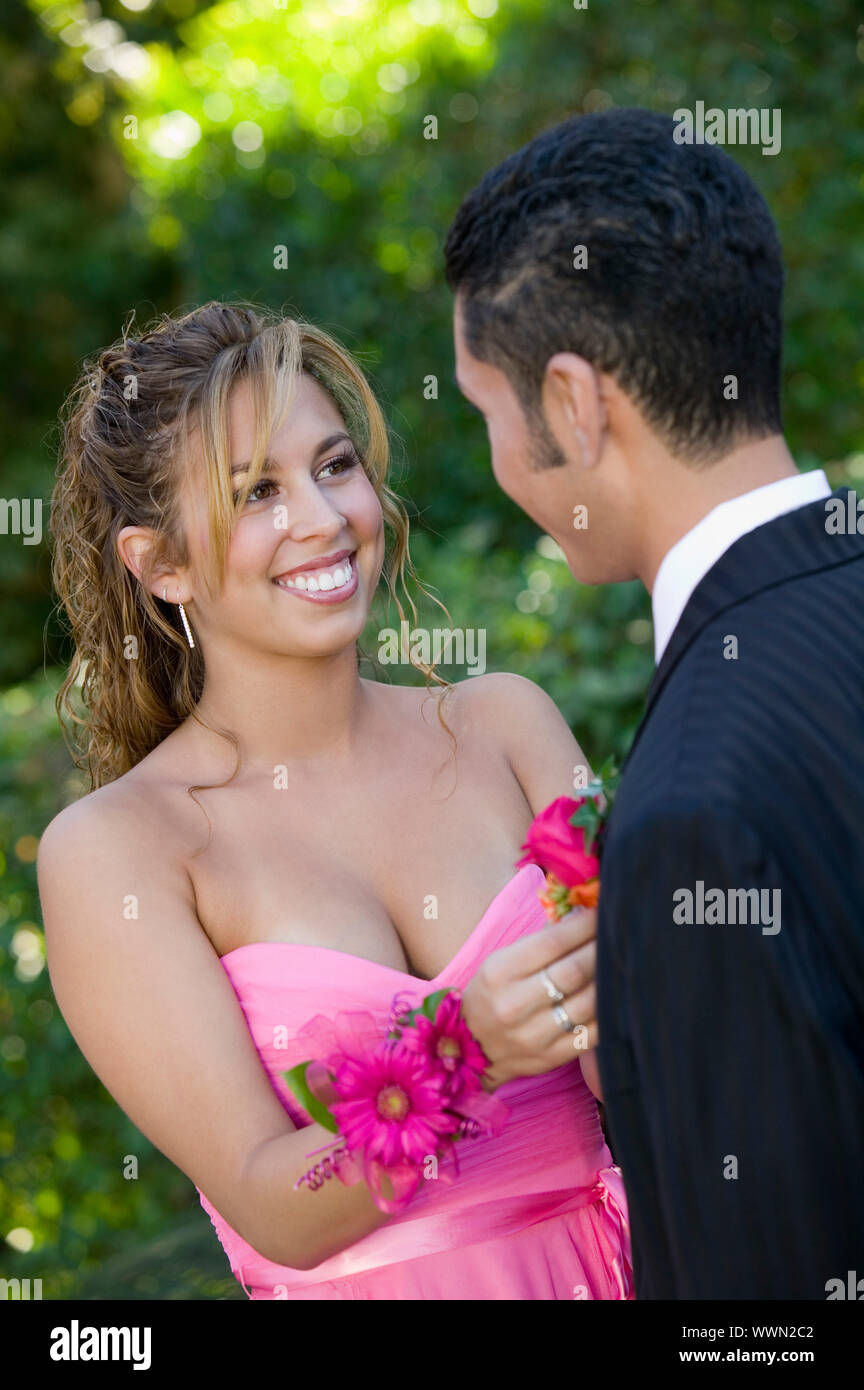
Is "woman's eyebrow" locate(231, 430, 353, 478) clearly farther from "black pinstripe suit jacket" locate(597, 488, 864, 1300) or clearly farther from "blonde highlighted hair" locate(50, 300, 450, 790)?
"black pinstripe suit jacket" locate(597, 488, 864, 1300)

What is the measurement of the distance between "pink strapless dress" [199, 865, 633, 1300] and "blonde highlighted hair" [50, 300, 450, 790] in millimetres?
574

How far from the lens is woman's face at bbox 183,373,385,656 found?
9.12 feet

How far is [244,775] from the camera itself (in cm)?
296

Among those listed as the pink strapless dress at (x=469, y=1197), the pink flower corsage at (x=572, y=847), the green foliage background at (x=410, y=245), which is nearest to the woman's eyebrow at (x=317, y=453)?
the pink strapless dress at (x=469, y=1197)

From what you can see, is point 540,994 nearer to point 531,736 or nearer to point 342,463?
point 531,736

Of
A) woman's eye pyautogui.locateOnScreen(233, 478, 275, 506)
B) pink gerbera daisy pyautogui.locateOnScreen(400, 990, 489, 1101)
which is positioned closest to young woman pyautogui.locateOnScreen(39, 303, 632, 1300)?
woman's eye pyautogui.locateOnScreen(233, 478, 275, 506)

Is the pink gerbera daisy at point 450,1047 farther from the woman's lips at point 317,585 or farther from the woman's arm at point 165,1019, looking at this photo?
the woman's lips at point 317,585

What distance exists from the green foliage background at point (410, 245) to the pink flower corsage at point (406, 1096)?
309cm

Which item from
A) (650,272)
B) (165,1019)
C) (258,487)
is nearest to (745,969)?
(650,272)

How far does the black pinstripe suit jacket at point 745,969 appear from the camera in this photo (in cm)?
154

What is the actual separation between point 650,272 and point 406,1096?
3.71 feet

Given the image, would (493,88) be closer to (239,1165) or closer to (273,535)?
(273,535)
